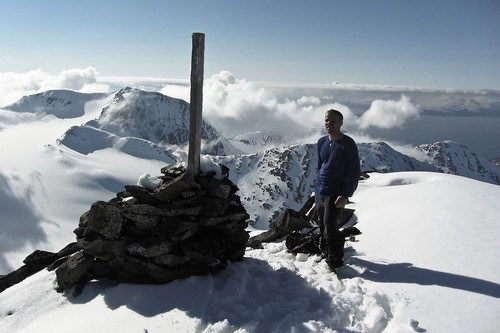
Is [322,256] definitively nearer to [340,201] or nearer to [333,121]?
[340,201]

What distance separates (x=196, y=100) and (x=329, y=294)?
5696mm

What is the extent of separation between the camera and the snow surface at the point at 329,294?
5.68 m

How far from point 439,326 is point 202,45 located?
7.87 meters

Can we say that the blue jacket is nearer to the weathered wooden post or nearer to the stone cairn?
the stone cairn

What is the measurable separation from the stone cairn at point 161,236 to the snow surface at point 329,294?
40 cm

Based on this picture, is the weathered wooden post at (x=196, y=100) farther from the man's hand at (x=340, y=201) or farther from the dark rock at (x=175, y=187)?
the man's hand at (x=340, y=201)

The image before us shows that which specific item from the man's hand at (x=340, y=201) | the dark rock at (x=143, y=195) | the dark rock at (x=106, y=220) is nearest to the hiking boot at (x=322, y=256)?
the man's hand at (x=340, y=201)

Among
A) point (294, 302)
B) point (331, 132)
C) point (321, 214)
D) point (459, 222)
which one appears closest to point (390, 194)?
point (459, 222)

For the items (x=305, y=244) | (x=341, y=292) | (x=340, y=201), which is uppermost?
(x=340, y=201)

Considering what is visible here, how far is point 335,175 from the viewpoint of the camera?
304 inches

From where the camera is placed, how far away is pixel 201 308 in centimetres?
650

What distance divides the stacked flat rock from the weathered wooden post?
0.49 meters

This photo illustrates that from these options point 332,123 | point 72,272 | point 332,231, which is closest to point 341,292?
point 332,231

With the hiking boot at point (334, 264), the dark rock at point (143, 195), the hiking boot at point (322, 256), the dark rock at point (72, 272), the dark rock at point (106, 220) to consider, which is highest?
the dark rock at point (143, 195)
